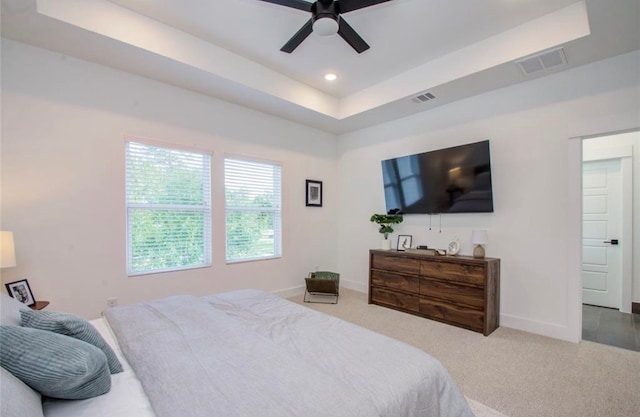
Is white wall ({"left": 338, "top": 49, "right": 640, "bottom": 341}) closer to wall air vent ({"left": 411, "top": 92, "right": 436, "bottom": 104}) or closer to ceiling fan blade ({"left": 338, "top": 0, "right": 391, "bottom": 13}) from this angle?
wall air vent ({"left": 411, "top": 92, "right": 436, "bottom": 104})

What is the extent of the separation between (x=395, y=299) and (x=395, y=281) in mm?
241

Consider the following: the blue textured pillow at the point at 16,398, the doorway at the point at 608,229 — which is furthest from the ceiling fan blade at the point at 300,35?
the doorway at the point at 608,229

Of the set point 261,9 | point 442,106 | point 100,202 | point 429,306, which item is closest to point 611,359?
point 429,306

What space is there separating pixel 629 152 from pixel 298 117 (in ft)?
14.5

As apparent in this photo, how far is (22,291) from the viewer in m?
2.51

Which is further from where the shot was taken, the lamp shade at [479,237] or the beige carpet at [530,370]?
the lamp shade at [479,237]

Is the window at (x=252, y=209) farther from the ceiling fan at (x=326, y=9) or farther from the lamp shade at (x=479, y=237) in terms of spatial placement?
the lamp shade at (x=479, y=237)

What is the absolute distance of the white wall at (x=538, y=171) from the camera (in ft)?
9.57

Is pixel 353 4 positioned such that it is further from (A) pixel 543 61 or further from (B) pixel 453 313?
(B) pixel 453 313

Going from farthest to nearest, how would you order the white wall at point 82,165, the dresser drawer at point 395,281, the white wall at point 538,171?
the dresser drawer at point 395,281 < the white wall at point 538,171 < the white wall at point 82,165

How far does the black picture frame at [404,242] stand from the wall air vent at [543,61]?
7.85 feet

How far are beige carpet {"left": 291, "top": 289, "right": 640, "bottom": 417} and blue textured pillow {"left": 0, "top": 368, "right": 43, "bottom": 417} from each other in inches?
87.3

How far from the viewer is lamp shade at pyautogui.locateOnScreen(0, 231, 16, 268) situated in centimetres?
224

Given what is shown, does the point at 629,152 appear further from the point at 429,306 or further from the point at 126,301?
the point at 126,301
